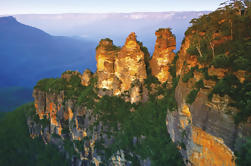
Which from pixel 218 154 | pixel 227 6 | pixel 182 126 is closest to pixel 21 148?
pixel 182 126

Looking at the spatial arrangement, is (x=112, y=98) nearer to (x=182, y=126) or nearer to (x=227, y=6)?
(x=182, y=126)

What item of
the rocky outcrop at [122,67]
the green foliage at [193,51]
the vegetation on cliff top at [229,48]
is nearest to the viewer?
the vegetation on cliff top at [229,48]

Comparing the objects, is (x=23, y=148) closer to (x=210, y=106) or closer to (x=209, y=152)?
(x=209, y=152)

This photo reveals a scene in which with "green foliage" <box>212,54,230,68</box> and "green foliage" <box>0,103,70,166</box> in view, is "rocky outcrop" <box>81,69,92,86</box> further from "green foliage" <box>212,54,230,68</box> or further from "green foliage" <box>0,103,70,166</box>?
"green foliage" <box>212,54,230,68</box>

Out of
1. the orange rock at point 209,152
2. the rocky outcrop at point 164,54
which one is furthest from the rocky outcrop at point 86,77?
the orange rock at point 209,152

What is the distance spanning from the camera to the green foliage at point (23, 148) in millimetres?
49500

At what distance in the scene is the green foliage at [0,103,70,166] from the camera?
49.5 metres

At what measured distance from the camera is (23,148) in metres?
56.3

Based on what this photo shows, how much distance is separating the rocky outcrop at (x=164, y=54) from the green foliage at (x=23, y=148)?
38.5 m

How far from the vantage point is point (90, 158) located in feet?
131

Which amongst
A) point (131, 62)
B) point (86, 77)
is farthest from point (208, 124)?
point (86, 77)

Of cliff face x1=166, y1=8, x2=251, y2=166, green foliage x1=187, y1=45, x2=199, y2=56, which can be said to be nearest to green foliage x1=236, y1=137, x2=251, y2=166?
cliff face x1=166, y1=8, x2=251, y2=166

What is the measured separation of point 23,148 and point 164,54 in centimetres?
5940

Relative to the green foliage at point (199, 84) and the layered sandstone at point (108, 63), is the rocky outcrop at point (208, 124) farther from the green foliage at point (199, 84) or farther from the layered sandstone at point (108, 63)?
the layered sandstone at point (108, 63)
